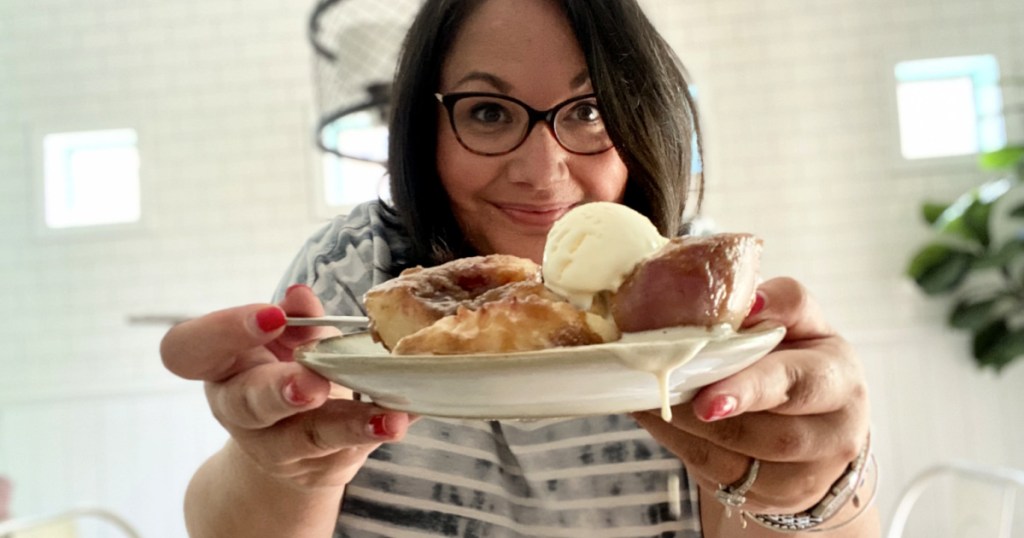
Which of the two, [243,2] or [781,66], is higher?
[243,2]

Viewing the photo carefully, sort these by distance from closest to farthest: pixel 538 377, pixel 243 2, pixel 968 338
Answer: pixel 538 377 → pixel 968 338 → pixel 243 2

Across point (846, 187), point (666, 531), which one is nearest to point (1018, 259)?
point (846, 187)

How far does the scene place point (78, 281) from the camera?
3338 mm

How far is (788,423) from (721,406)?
12cm

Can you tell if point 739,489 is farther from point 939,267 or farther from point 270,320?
point 939,267

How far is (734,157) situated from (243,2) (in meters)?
1.88

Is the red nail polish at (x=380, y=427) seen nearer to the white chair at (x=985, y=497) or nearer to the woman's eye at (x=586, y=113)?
the woman's eye at (x=586, y=113)

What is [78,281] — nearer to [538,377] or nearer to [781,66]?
[781,66]

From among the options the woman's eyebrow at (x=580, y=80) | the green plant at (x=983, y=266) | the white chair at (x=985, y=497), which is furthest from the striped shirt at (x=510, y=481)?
the green plant at (x=983, y=266)

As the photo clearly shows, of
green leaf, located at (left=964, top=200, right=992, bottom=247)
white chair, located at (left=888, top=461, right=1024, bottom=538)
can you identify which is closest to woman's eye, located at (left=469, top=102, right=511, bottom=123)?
white chair, located at (left=888, top=461, right=1024, bottom=538)

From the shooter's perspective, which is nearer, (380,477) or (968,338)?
(380,477)

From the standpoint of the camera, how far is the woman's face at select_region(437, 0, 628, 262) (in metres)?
1.01

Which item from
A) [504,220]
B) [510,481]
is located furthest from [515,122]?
[510,481]

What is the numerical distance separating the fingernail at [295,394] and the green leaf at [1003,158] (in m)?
2.85
